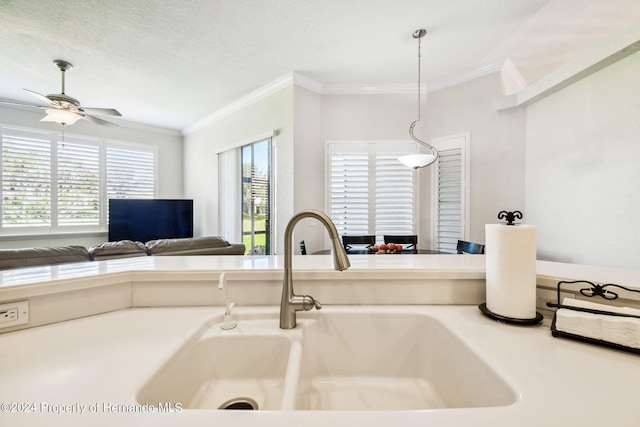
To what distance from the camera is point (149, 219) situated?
4457 mm

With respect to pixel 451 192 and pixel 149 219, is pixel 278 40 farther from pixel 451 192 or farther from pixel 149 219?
pixel 149 219

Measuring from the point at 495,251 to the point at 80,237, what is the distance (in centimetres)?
591

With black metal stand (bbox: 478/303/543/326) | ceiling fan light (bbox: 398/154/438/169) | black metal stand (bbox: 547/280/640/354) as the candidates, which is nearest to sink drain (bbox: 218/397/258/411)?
black metal stand (bbox: 478/303/543/326)

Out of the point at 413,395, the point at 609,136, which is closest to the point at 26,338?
the point at 413,395

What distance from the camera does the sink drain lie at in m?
0.73

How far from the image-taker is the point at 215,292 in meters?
0.97

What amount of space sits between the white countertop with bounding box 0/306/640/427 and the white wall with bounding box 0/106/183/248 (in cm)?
485

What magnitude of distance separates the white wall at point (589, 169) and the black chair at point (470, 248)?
2.51ft

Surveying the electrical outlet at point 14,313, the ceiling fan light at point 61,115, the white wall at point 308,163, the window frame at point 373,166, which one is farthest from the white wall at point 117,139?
the electrical outlet at point 14,313

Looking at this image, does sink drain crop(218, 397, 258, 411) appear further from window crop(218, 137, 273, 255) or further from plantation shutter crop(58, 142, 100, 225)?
plantation shutter crop(58, 142, 100, 225)

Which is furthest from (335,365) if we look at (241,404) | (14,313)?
(14,313)

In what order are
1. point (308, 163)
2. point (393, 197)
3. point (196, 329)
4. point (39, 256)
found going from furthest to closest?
point (393, 197) < point (308, 163) < point (39, 256) < point (196, 329)

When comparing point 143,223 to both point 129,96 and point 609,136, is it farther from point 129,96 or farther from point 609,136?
point 609,136

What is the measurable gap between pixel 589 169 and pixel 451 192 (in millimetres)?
1255
